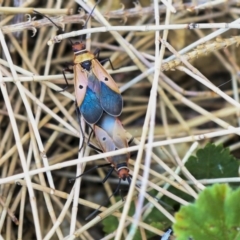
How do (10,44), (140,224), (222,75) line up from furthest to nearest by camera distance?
(222,75)
(10,44)
(140,224)

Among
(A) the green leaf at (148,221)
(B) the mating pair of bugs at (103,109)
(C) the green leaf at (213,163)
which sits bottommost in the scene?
(A) the green leaf at (148,221)

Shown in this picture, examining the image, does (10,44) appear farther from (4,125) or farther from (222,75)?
(222,75)

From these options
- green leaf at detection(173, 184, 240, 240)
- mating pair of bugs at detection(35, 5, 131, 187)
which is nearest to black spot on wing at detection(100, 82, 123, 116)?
mating pair of bugs at detection(35, 5, 131, 187)

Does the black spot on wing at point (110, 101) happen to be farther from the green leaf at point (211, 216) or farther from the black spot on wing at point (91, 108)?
the green leaf at point (211, 216)

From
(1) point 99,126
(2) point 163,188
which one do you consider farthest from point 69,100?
(2) point 163,188

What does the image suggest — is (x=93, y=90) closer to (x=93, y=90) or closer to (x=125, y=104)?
(x=93, y=90)

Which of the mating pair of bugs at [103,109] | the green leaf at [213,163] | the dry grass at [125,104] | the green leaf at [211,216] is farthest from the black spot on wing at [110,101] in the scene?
the green leaf at [211,216]
